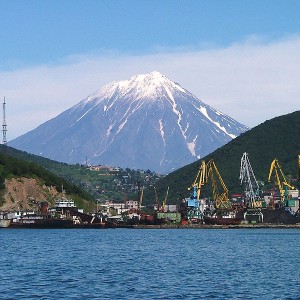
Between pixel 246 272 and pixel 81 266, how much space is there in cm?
1524

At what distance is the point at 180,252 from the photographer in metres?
105

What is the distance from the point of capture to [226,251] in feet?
349

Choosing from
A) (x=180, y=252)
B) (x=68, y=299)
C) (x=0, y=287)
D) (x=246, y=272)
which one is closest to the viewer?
(x=68, y=299)

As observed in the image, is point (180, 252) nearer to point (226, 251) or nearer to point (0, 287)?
point (226, 251)

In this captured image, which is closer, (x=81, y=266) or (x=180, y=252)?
(x=81, y=266)

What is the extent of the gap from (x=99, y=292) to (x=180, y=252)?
147 ft

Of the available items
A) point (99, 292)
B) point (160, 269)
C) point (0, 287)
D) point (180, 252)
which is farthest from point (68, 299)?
point (180, 252)

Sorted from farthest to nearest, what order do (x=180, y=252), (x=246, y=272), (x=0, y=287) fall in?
1. (x=180, y=252)
2. (x=246, y=272)
3. (x=0, y=287)

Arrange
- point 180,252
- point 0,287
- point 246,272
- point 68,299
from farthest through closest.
A: point 180,252, point 246,272, point 0,287, point 68,299

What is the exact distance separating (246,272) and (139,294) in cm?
1727

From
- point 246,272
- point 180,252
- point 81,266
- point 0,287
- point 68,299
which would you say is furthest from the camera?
point 180,252

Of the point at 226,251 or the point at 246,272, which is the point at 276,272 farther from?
the point at 226,251

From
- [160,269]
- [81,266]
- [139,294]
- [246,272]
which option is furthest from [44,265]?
[139,294]

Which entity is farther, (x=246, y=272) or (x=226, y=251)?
(x=226, y=251)
